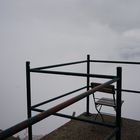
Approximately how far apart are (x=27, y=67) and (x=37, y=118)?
1.82 metres

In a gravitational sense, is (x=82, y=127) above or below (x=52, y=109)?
below

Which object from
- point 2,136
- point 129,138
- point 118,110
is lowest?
point 129,138

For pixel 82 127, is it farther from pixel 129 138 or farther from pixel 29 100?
pixel 29 100

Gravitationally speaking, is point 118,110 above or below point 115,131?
above

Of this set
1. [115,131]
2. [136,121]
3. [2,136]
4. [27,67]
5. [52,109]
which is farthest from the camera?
[136,121]

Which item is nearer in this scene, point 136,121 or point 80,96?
point 80,96

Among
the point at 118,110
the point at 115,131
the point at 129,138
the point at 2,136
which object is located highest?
the point at 2,136

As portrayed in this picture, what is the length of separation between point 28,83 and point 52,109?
1.70m

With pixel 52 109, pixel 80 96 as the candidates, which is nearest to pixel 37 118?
pixel 52 109

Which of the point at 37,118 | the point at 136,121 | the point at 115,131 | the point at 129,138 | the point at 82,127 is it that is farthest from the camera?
the point at 136,121

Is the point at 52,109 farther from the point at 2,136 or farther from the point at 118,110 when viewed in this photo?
the point at 118,110

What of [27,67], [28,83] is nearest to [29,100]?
[28,83]

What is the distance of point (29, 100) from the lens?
2953 mm

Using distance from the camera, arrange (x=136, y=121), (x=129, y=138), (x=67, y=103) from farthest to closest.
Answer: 1. (x=136, y=121)
2. (x=129, y=138)
3. (x=67, y=103)
